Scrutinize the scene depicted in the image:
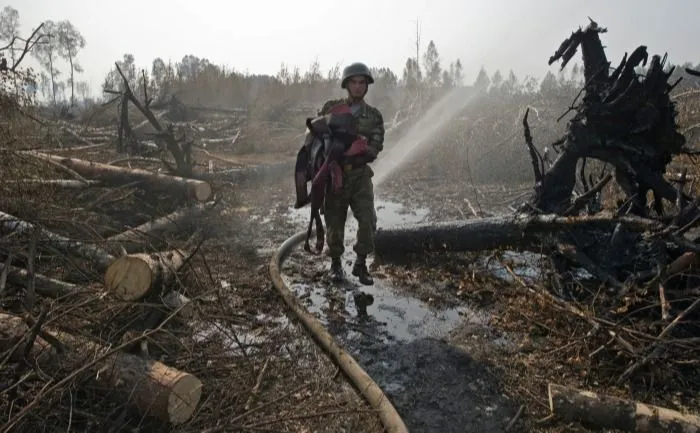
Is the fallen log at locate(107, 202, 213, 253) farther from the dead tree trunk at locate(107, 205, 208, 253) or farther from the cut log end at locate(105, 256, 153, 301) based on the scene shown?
the cut log end at locate(105, 256, 153, 301)

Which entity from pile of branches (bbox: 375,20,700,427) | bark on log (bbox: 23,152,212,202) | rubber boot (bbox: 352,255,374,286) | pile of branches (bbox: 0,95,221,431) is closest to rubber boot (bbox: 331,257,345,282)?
rubber boot (bbox: 352,255,374,286)

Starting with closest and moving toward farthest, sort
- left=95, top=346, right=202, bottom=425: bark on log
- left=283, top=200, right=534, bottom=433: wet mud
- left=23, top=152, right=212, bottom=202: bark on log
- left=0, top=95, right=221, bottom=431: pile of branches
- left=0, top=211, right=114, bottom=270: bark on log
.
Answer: left=0, top=95, right=221, bottom=431: pile of branches < left=95, top=346, right=202, bottom=425: bark on log < left=283, top=200, right=534, bottom=433: wet mud < left=0, top=211, right=114, bottom=270: bark on log < left=23, top=152, right=212, bottom=202: bark on log

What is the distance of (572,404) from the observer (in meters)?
2.63

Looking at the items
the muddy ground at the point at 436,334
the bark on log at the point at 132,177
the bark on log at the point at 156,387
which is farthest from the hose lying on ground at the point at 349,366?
the bark on log at the point at 132,177

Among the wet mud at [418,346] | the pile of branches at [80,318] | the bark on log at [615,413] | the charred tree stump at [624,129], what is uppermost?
the charred tree stump at [624,129]

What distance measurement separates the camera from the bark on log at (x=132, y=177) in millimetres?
6918

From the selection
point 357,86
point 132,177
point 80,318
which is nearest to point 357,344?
point 80,318

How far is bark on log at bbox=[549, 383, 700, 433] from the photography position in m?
2.39

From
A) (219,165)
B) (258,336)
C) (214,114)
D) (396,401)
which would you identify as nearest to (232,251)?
(258,336)

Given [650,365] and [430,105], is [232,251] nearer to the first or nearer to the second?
[650,365]

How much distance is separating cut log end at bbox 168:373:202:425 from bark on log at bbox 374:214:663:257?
3142 millimetres

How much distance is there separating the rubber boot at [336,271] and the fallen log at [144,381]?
8.80 feet

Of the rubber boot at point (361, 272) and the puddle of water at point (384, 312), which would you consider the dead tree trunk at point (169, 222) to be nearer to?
the puddle of water at point (384, 312)

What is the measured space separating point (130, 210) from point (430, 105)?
45.5 feet
